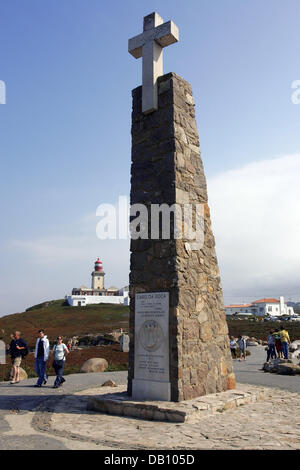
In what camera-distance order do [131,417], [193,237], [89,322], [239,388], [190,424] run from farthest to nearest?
[89,322]
[239,388]
[193,237]
[131,417]
[190,424]

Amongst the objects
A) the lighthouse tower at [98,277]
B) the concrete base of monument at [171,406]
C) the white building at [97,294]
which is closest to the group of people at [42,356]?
the concrete base of monument at [171,406]

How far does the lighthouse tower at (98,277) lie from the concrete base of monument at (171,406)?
338 feet

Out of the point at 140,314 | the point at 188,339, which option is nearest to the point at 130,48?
the point at 140,314

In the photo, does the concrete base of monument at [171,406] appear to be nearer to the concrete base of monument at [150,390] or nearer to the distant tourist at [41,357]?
the concrete base of monument at [150,390]

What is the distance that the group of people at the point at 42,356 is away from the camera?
1135 centimetres

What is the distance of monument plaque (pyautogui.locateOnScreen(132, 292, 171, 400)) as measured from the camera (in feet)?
24.4

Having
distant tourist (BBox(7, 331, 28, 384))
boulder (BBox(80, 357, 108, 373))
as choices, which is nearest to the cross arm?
distant tourist (BBox(7, 331, 28, 384))

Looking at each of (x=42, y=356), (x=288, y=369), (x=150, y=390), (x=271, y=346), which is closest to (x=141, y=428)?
(x=150, y=390)

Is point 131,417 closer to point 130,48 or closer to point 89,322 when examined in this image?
point 130,48

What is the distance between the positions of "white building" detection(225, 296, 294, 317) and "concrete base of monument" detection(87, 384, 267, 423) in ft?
390

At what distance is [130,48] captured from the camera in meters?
9.10

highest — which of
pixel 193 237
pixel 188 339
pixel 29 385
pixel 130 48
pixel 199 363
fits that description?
pixel 130 48

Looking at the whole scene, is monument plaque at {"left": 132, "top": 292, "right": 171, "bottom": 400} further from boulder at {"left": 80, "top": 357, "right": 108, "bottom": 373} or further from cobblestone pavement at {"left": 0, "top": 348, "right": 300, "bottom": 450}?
boulder at {"left": 80, "top": 357, "right": 108, "bottom": 373}

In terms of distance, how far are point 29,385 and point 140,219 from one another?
23.2 ft
